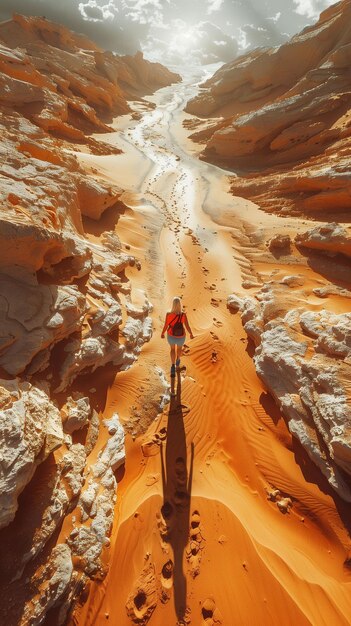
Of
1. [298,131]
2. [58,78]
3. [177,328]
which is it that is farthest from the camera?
[58,78]

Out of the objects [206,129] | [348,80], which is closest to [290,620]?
[348,80]

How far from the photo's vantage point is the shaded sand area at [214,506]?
3.61 m

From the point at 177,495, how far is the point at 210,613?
4.65 feet

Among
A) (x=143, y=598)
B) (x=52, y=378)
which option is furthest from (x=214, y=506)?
(x=52, y=378)

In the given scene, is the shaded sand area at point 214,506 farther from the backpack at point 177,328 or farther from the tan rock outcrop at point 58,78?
the tan rock outcrop at point 58,78

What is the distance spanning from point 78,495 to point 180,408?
257 centimetres

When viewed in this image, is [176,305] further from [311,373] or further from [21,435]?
[21,435]

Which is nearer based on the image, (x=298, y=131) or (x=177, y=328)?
(x=177, y=328)

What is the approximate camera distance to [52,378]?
17.0ft

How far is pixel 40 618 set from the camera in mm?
3082

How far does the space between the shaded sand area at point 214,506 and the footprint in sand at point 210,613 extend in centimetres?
1

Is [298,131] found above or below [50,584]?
above

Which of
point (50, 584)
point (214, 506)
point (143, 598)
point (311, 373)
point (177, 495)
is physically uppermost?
point (311, 373)

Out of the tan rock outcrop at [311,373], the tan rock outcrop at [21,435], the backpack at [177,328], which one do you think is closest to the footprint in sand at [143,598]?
the tan rock outcrop at [21,435]
